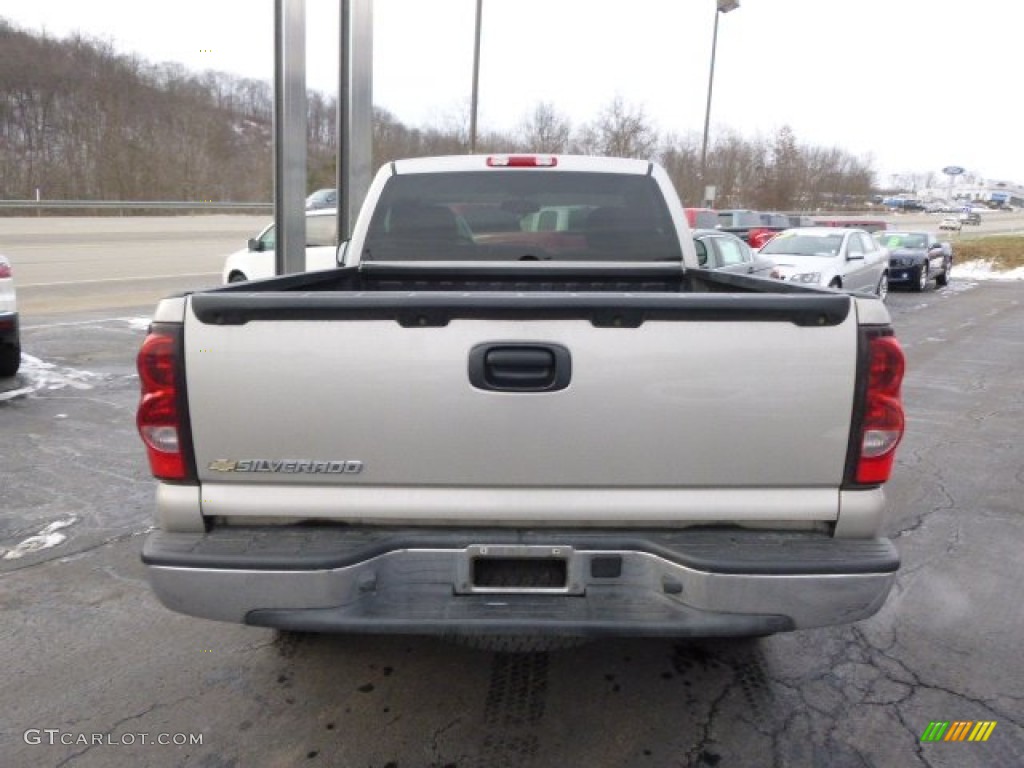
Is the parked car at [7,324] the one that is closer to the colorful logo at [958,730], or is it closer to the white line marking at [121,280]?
the colorful logo at [958,730]

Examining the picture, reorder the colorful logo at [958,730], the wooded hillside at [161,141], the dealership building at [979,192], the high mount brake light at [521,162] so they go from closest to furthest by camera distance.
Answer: the colorful logo at [958,730]
the high mount brake light at [521,162]
the wooded hillside at [161,141]
the dealership building at [979,192]

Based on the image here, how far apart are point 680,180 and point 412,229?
5620 cm

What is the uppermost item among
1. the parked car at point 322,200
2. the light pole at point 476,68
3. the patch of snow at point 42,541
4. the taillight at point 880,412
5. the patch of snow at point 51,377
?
the light pole at point 476,68

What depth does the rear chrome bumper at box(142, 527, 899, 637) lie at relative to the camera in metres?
2.49

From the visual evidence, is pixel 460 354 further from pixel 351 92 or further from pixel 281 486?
pixel 351 92

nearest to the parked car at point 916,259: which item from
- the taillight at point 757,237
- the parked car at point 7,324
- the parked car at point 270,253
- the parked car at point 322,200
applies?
the taillight at point 757,237

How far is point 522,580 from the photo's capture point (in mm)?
2613

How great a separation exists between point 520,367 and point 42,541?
3394 mm

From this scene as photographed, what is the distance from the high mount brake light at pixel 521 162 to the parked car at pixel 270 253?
299 inches

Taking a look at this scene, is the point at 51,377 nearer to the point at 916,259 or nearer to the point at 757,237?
the point at 916,259

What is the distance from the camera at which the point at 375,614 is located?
2.54 meters

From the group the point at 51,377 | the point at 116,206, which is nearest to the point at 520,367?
the point at 51,377

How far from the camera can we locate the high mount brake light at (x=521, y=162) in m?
4.75

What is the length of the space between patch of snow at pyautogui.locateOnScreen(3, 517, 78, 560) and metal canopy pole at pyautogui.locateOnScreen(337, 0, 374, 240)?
4247 millimetres
